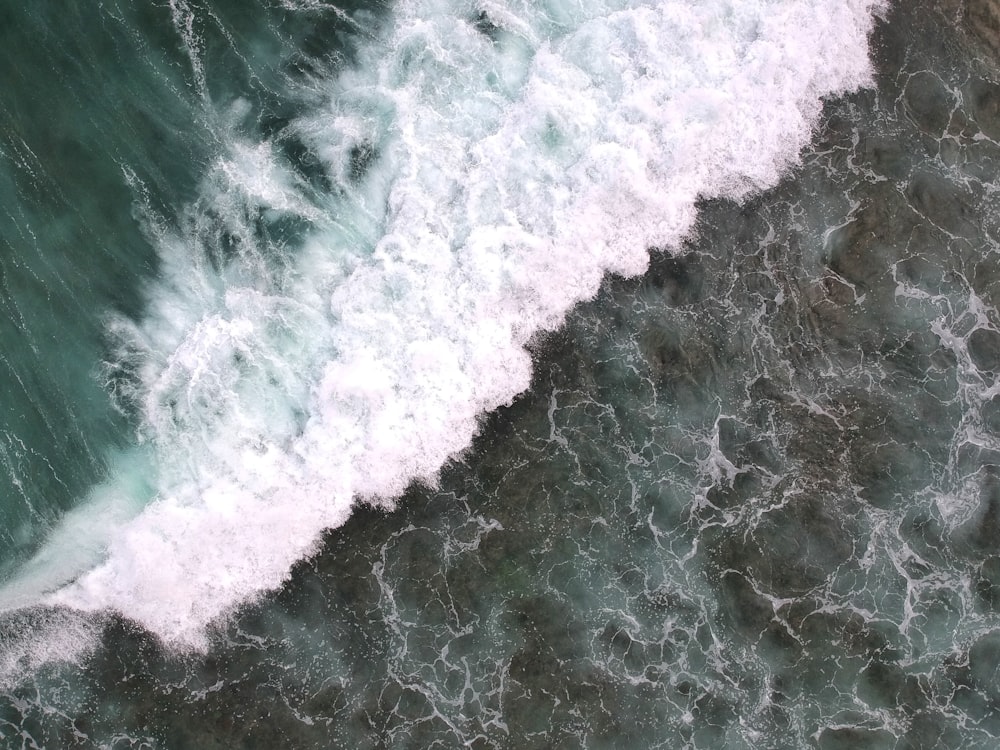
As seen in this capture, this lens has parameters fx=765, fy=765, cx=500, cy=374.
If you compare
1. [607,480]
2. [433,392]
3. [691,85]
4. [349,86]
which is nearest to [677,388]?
[607,480]

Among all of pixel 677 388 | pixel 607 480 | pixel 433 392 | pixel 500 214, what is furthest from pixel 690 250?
pixel 433 392

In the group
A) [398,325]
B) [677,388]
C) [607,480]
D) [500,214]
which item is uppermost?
[500,214]

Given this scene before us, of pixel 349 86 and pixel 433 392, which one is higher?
pixel 349 86

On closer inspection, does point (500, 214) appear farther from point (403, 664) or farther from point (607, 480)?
point (403, 664)
